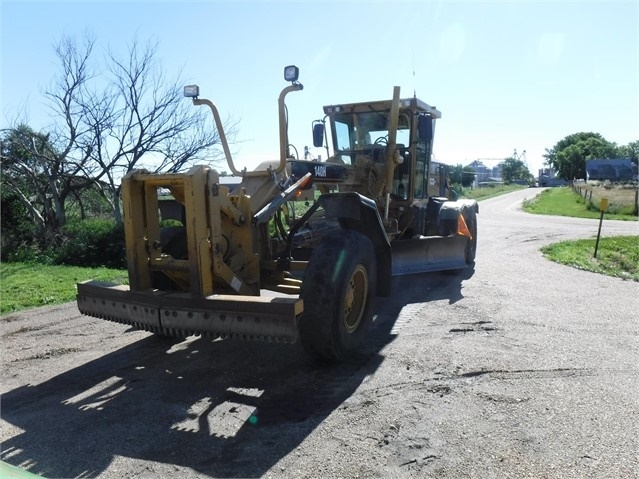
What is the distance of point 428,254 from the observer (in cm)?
799

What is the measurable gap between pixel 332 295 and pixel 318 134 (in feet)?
15.3


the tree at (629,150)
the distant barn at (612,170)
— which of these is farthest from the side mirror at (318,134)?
the tree at (629,150)

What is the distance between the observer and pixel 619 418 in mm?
3660

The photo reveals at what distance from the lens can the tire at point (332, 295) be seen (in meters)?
4.41

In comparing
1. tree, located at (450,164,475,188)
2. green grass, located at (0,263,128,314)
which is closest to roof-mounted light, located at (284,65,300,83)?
green grass, located at (0,263,128,314)

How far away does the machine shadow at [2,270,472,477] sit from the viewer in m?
3.35

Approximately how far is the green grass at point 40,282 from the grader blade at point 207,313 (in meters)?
4.23

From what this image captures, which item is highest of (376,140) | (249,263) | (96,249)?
(376,140)

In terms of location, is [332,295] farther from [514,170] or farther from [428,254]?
[514,170]

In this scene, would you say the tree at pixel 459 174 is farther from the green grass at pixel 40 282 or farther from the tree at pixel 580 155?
the tree at pixel 580 155

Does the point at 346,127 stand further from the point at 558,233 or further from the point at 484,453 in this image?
the point at 558,233

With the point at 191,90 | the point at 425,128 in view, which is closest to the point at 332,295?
the point at 191,90

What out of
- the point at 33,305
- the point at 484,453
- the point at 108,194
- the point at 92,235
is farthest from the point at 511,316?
the point at 108,194

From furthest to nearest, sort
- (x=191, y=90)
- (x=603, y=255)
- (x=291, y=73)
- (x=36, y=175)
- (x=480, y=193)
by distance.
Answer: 1. (x=480, y=193)
2. (x=36, y=175)
3. (x=603, y=255)
4. (x=191, y=90)
5. (x=291, y=73)
